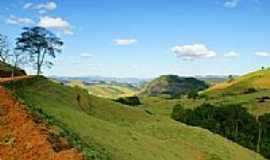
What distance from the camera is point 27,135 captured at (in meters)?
25.6

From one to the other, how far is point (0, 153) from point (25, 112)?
5.84 metres

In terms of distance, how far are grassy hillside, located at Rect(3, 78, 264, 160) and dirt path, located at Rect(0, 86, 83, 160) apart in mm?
6768

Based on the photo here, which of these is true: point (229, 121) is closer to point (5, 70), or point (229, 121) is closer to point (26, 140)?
point (5, 70)

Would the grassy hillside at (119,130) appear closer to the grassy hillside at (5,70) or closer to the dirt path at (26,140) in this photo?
the dirt path at (26,140)

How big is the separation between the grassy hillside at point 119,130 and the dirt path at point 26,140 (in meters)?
6.77

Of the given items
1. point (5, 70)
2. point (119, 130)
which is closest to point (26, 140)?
point (119, 130)

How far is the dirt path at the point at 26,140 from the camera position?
2333 centimetres

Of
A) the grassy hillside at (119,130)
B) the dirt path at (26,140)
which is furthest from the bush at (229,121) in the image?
the dirt path at (26,140)

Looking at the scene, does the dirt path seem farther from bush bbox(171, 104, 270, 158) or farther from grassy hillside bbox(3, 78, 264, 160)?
bush bbox(171, 104, 270, 158)

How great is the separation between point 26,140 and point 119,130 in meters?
25.0

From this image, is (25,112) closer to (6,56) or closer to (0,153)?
(0,153)

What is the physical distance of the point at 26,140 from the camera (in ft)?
82.4

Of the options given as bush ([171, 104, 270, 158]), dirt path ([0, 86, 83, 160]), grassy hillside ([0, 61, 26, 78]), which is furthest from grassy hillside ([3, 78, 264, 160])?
bush ([171, 104, 270, 158])

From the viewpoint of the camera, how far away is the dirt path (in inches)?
918
